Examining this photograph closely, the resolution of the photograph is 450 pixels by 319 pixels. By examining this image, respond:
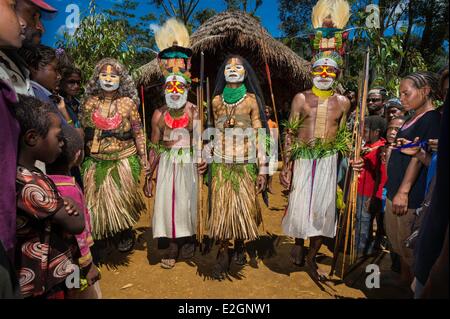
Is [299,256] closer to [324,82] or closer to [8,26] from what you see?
[324,82]

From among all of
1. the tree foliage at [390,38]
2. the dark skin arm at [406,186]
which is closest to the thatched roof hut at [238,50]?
the tree foliage at [390,38]

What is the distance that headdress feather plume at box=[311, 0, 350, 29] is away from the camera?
327 cm

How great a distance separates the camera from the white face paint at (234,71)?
320 centimetres

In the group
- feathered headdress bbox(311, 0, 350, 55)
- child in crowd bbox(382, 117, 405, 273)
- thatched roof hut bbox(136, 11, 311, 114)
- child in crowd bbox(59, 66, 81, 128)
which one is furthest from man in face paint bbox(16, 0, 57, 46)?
thatched roof hut bbox(136, 11, 311, 114)

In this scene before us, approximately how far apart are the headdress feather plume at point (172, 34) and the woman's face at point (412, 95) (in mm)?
2539

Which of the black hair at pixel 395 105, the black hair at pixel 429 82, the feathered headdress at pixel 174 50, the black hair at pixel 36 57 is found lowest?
the black hair at pixel 429 82

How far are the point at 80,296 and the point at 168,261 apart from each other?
1630mm

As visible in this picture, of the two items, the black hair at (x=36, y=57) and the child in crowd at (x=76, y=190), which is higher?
the black hair at (x=36, y=57)

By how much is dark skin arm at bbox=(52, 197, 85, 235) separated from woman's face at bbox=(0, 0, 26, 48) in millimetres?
787

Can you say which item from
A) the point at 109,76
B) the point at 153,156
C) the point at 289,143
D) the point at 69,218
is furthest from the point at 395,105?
the point at 69,218

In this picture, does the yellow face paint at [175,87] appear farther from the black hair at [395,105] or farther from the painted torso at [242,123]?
the black hair at [395,105]

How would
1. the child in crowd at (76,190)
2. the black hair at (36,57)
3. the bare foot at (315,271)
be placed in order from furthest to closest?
1. the bare foot at (315,271)
2. the black hair at (36,57)
3. the child in crowd at (76,190)

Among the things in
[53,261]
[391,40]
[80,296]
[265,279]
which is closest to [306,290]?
[265,279]
